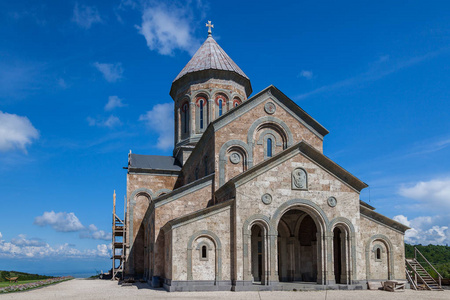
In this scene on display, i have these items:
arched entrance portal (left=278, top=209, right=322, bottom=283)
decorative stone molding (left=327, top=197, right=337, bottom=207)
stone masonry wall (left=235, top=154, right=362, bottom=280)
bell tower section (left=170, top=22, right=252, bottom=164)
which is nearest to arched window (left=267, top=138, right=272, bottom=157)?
arched entrance portal (left=278, top=209, right=322, bottom=283)

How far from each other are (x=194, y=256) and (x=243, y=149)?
7.70 metres

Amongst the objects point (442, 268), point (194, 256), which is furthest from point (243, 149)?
point (442, 268)

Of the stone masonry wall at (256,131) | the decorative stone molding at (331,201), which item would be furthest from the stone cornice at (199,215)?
the decorative stone molding at (331,201)

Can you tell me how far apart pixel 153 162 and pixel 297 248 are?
15795mm

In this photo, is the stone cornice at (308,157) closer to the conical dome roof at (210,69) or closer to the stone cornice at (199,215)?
the stone cornice at (199,215)

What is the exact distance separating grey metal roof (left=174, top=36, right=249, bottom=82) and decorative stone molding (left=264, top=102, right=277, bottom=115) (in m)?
9.41

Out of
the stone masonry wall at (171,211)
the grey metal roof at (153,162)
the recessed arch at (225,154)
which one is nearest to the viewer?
the stone masonry wall at (171,211)

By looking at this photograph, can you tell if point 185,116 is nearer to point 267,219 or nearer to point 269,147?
point 269,147

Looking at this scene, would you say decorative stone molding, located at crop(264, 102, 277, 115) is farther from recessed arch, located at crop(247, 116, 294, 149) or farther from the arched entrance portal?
the arched entrance portal

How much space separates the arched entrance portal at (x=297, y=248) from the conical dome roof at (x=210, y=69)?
47.9 feet

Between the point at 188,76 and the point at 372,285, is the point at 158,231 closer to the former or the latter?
the point at 372,285

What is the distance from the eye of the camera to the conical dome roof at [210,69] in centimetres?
3550

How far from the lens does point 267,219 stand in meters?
21.9

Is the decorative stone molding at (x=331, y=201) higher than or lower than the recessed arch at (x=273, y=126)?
lower
